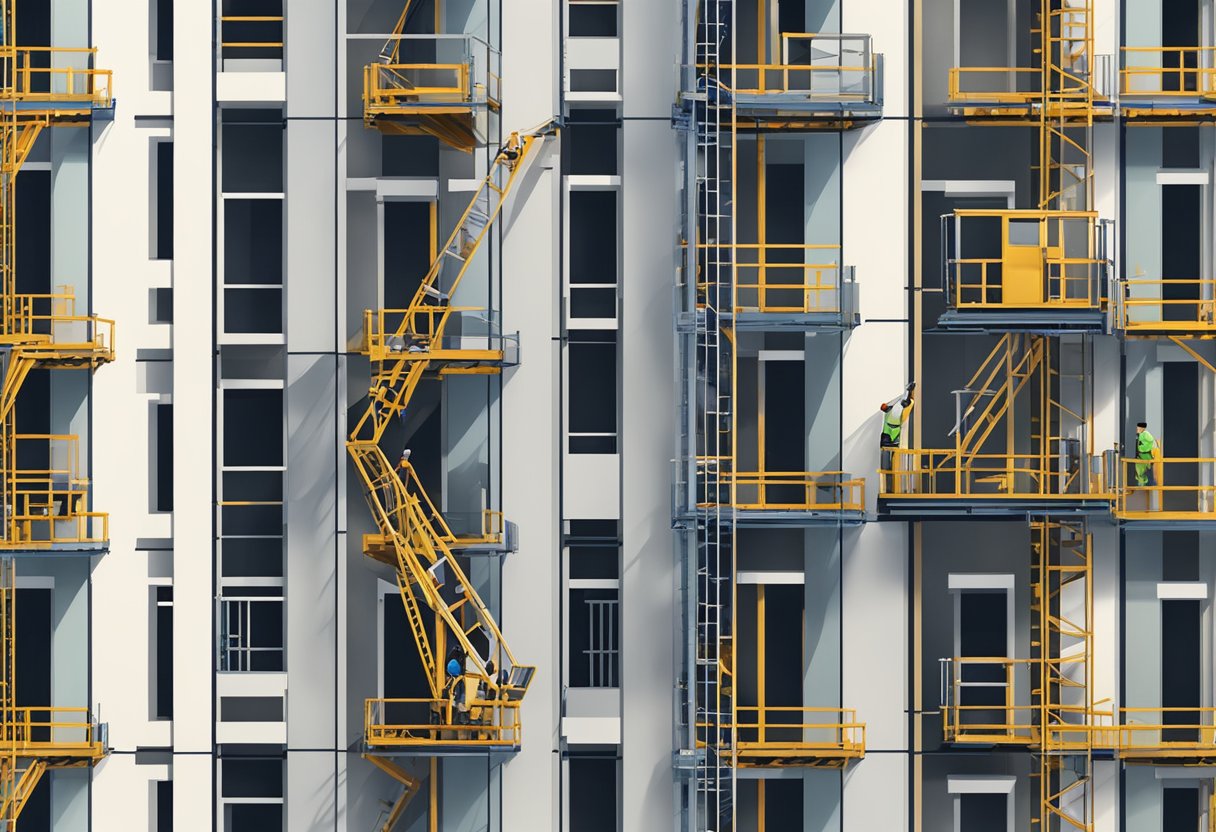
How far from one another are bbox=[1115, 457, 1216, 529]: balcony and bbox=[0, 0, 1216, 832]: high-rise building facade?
0.11 metres

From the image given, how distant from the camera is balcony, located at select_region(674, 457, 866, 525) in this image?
26422 mm

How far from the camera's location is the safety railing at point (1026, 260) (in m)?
26.5

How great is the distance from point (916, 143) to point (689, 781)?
38.8 ft

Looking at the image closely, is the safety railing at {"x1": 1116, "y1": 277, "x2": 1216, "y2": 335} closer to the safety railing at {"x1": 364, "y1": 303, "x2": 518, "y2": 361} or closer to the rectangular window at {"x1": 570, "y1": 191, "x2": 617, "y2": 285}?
the rectangular window at {"x1": 570, "y1": 191, "x2": 617, "y2": 285}

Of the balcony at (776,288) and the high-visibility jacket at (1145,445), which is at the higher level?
the balcony at (776,288)

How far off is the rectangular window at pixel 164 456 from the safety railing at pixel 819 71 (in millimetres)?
11582

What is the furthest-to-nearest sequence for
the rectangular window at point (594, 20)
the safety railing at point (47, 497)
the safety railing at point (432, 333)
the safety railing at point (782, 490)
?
the rectangular window at point (594, 20) → the safety railing at point (47, 497) → the safety railing at point (782, 490) → the safety railing at point (432, 333)

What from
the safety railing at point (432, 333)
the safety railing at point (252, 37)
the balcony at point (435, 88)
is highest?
the safety railing at point (252, 37)

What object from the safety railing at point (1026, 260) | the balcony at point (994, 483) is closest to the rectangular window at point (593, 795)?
the balcony at point (994, 483)

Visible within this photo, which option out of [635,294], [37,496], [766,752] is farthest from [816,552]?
[37,496]

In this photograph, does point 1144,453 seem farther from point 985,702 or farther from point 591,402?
point 591,402

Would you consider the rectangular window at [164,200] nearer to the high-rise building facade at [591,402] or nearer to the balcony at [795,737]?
the high-rise building facade at [591,402]

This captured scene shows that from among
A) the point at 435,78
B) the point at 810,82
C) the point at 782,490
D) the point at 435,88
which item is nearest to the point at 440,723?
the point at 782,490

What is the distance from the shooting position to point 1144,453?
26797 mm
